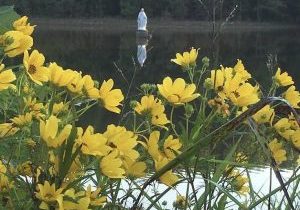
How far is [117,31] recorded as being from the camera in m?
28.0

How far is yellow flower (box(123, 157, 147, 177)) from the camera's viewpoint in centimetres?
65

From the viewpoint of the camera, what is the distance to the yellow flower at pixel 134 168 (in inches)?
25.6

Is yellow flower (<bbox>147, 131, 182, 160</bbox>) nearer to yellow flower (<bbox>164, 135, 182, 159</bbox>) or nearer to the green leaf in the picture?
yellow flower (<bbox>164, 135, 182, 159</bbox>)

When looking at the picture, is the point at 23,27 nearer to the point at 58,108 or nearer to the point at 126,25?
the point at 58,108

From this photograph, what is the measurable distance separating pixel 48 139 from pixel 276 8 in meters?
29.5

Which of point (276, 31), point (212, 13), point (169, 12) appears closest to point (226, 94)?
point (212, 13)

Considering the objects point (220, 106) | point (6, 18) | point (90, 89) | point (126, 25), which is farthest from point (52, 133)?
point (126, 25)

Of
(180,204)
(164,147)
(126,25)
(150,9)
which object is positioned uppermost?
(164,147)

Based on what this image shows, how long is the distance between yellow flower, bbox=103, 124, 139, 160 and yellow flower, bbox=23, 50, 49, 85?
96 millimetres

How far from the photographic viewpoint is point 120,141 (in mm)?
620

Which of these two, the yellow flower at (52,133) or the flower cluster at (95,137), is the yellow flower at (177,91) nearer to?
the flower cluster at (95,137)

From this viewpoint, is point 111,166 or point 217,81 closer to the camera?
point 111,166

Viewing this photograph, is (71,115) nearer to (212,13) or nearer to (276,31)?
(212,13)

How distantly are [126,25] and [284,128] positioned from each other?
29.0 m
